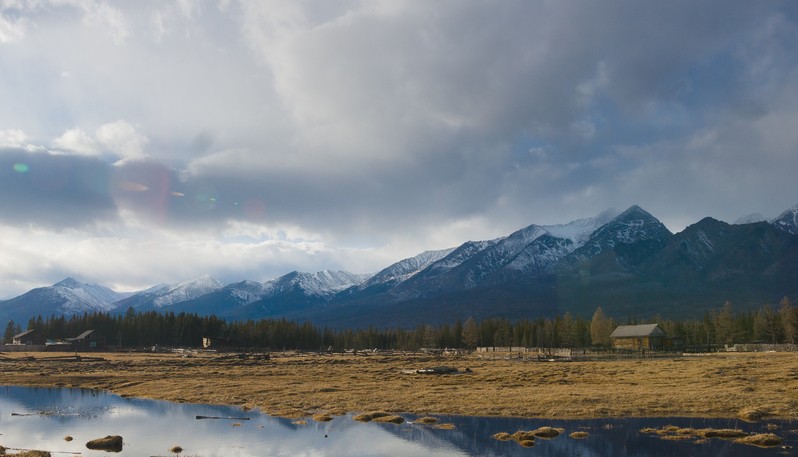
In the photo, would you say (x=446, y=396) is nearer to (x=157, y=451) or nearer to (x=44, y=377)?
(x=157, y=451)

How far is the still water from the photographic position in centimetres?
3350

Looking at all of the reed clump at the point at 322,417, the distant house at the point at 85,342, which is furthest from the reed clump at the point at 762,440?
the distant house at the point at 85,342

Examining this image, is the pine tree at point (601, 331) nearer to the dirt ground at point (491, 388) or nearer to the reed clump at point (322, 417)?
the dirt ground at point (491, 388)

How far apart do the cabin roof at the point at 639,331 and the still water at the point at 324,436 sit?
102 metres

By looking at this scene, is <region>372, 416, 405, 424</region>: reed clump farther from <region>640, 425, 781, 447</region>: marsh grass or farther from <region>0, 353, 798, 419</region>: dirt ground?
<region>640, 425, 781, 447</region>: marsh grass

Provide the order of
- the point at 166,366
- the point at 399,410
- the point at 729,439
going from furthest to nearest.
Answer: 1. the point at 166,366
2. the point at 399,410
3. the point at 729,439

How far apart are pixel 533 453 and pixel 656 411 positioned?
19207 mm

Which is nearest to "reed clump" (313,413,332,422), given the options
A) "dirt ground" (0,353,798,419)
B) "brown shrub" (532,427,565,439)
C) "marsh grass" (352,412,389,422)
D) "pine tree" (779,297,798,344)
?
"dirt ground" (0,353,798,419)

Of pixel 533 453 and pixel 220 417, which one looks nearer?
pixel 533 453

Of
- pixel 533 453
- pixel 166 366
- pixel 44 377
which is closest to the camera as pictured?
pixel 533 453

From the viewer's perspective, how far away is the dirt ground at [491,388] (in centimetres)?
4797

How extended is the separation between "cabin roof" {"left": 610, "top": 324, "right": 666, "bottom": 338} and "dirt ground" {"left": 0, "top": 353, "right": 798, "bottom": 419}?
52.2 meters

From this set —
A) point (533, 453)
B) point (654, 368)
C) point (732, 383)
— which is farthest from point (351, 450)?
point (654, 368)

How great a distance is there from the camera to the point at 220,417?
4703 centimetres
